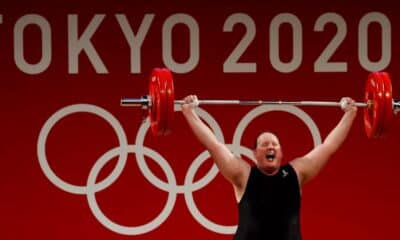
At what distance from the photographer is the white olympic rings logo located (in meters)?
4.70

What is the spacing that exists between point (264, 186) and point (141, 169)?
1.43 metres

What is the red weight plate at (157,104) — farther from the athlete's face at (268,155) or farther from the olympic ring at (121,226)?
the olympic ring at (121,226)

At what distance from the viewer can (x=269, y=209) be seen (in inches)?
132

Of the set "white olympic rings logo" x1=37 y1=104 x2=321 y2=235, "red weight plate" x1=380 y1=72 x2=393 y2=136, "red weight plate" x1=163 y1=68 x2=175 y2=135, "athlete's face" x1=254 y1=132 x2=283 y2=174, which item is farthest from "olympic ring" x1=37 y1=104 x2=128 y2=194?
"red weight plate" x1=380 y1=72 x2=393 y2=136

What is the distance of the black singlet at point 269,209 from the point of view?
3346 mm

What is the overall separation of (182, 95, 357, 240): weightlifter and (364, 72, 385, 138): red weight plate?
344 millimetres

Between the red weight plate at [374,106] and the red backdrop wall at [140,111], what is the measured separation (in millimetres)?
895

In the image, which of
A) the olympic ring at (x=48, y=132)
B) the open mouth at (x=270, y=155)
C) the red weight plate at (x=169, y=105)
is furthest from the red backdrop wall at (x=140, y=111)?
the open mouth at (x=270, y=155)

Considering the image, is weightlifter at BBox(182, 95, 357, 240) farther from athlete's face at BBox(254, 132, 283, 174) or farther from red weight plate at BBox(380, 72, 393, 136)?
red weight plate at BBox(380, 72, 393, 136)

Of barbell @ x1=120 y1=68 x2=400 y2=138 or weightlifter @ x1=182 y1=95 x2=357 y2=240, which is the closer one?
weightlifter @ x1=182 y1=95 x2=357 y2=240

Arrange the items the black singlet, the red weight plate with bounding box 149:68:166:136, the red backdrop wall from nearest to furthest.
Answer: the black singlet
the red weight plate with bounding box 149:68:166:136
the red backdrop wall

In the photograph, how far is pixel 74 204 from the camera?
4703 mm

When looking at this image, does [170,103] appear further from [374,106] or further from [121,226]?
[121,226]

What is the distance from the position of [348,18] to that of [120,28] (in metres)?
1.22
